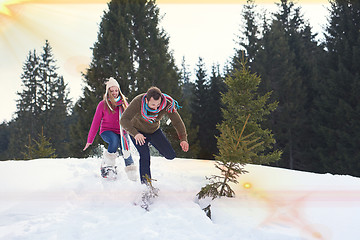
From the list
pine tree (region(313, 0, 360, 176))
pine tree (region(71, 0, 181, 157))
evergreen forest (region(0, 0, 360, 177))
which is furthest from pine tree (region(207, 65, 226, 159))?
pine tree (region(313, 0, 360, 176))

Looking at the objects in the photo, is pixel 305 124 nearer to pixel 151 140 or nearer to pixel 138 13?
pixel 138 13

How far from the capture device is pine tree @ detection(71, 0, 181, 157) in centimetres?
1820

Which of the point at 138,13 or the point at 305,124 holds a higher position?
the point at 138,13

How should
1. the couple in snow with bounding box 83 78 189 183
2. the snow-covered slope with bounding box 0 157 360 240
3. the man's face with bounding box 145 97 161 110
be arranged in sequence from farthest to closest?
the couple in snow with bounding box 83 78 189 183 → the man's face with bounding box 145 97 161 110 → the snow-covered slope with bounding box 0 157 360 240

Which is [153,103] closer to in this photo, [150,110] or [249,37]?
[150,110]

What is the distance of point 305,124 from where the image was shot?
22.6 meters

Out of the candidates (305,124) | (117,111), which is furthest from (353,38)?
(117,111)

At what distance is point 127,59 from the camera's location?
18.6 metres

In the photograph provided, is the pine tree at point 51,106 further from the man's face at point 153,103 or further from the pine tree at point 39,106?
the man's face at point 153,103

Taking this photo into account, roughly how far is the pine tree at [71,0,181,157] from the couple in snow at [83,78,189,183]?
12584mm

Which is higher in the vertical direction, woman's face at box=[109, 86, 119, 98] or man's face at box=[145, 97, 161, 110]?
woman's face at box=[109, 86, 119, 98]

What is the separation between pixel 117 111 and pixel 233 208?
3030mm

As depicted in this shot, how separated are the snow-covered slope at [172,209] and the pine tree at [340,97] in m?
15.5

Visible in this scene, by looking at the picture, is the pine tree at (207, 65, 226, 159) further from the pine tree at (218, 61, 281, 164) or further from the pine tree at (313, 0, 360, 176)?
the pine tree at (218, 61, 281, 164)
